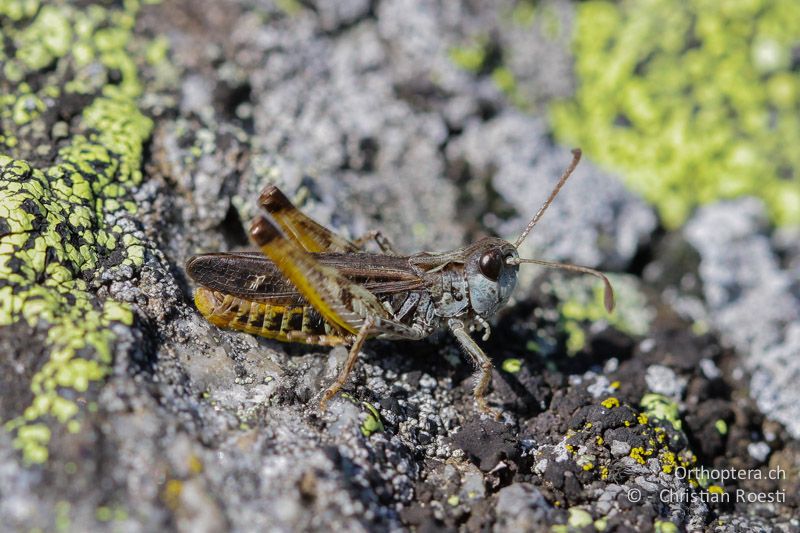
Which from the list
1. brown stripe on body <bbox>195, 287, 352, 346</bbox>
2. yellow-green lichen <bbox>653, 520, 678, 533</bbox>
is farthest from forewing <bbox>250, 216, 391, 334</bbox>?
yellow-green lichen <bbox>653, 520, 678, 533</bbox>

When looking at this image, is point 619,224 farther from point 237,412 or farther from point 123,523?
point 123,523

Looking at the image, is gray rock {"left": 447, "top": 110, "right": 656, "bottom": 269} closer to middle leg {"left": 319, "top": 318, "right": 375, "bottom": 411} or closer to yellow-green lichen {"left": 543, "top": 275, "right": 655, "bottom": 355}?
yellow-green lichen {"left": 543, "top": 275, "right": 655, "bottom": 355}

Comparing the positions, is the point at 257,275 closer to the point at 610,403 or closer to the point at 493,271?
the point at 493,271

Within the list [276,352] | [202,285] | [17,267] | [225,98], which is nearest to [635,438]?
[276,352]

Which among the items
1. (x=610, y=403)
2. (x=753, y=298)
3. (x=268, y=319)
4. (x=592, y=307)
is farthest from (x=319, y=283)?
(x=753, y=298)

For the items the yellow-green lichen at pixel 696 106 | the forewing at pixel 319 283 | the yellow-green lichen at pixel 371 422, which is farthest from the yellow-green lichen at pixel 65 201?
the yellow-green lichen at pixel 696 106

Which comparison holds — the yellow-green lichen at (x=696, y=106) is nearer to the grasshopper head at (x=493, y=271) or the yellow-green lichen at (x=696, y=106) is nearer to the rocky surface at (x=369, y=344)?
the rocky surface at (x=369, y=344)
